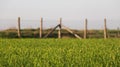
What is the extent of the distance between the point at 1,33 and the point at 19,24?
6.23 ft

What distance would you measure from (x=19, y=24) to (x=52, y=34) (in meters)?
3.51

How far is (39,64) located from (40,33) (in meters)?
17.7

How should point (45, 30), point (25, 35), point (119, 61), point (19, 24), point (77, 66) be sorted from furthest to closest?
1. point (45, 30)
2. point (25, 35)
3. point (19, 24)
4. point (119, 61)
5. point (77, 66)

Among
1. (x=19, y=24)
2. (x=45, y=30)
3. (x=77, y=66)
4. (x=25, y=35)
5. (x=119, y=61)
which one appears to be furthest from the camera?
(x=45, y=30)

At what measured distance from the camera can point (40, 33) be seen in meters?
22.9

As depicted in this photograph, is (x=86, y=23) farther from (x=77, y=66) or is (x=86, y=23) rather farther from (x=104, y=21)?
(x=77, y=66)

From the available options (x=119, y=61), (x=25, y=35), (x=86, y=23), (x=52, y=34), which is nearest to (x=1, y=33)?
(x=25, y=35)

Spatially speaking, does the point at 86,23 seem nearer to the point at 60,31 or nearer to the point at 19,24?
the point at 60,31

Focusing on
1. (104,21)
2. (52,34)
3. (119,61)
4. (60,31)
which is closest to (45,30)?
(52,34)

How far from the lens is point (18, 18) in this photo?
22656 mm

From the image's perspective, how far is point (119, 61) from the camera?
19.2 feet

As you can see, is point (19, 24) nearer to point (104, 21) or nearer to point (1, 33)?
point (1, 33)

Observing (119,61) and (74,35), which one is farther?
(74,35)

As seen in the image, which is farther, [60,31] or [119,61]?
[60,31]
